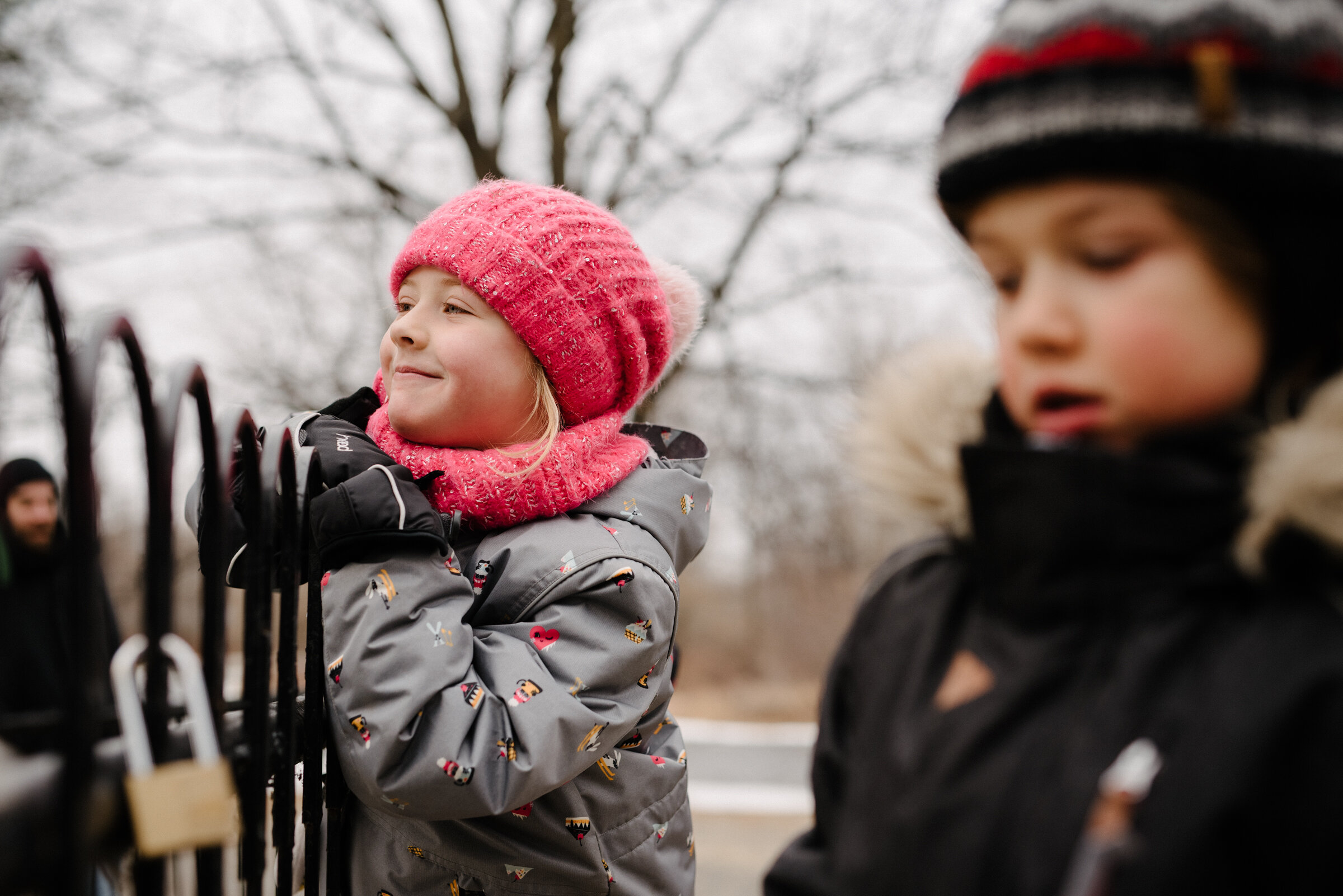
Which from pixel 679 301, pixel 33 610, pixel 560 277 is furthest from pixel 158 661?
pixel 33 610

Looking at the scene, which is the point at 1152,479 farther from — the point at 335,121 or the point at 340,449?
the point at 335,121

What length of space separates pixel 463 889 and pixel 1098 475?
1.26 metres

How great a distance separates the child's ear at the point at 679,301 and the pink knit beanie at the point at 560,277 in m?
0.16

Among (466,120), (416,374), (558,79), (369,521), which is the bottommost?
(369,521)

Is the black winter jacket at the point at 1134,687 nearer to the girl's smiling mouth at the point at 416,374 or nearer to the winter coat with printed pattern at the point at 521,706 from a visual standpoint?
the winter coat with printed pattern at the point at 521,706

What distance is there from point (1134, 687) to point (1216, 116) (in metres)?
0.50

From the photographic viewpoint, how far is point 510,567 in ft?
5.33

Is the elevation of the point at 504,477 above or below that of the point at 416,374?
below

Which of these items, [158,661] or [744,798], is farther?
[744,798]

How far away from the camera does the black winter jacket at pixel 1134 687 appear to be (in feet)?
2.44

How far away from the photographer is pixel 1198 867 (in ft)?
2.44

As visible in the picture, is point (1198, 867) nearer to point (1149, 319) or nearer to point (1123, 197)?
point (1149, 319)

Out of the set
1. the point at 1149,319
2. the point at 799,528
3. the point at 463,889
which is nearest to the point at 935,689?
the point at 1149,319

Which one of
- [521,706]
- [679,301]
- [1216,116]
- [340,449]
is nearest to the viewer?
[1216,116]
